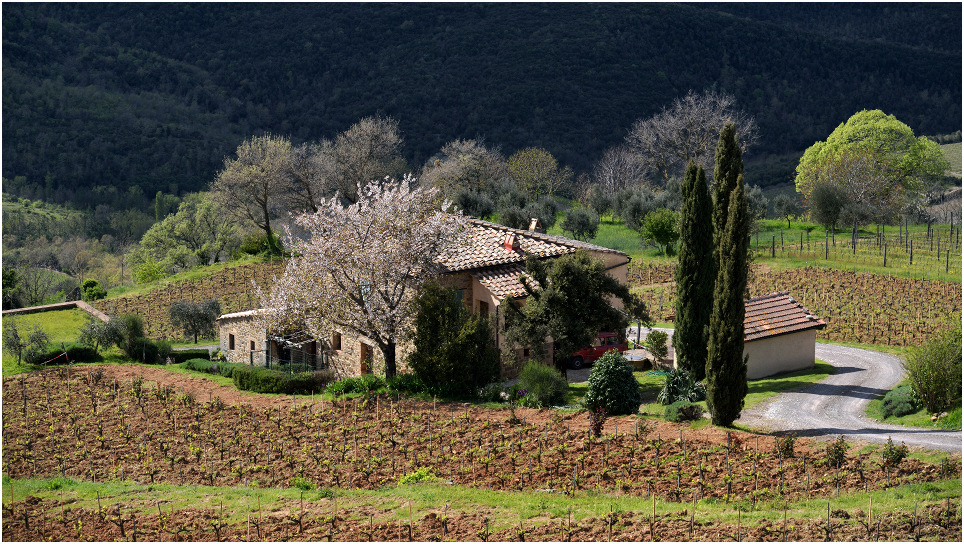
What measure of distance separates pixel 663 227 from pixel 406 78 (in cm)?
7920

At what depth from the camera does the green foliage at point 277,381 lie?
92.0 ft

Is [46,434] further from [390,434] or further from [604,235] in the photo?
[604,235]

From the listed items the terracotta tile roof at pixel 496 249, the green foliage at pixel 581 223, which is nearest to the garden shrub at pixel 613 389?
the terracotta tile roof at pixel 496 249

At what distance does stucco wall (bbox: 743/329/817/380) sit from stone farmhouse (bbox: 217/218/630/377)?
5805 mm

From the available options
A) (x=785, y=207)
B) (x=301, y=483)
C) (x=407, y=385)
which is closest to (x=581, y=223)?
(x=785, y=207)

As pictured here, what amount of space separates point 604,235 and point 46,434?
4268cm

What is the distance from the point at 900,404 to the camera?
2203cm

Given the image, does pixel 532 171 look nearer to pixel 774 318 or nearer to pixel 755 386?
pixel 774 318

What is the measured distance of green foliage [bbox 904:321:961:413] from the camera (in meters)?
20.7

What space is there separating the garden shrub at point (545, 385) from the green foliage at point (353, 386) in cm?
517

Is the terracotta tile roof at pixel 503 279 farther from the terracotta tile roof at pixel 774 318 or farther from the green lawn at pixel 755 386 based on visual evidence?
the terracotta tile roof at pixel 774 318

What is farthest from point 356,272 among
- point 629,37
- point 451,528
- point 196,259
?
point 629,37

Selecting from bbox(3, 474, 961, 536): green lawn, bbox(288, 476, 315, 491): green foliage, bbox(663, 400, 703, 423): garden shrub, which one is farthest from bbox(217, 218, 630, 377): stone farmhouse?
bbox(3, 474, 961, 536): green lawn

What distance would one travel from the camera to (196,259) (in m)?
66.5
